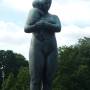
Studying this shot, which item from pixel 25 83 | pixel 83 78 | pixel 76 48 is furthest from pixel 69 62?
pixel 25 83

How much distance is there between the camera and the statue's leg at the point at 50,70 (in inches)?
555

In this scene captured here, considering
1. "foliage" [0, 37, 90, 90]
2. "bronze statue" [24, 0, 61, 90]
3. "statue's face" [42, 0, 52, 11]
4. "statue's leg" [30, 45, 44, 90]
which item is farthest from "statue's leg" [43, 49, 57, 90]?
"foliage" [0, 37, 90, 90]

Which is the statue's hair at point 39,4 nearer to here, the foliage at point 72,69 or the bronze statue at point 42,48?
the bronze statue at point 42,48

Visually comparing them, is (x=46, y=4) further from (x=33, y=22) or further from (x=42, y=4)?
(x=33, y=22)

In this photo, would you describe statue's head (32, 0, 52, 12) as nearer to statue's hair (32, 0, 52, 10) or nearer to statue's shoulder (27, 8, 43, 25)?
statue's hair (32, 0, 52, 10)

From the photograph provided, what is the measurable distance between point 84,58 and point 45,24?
49.9 meters

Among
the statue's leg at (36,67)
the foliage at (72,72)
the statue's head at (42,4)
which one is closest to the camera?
the statue's leg at (36,67)

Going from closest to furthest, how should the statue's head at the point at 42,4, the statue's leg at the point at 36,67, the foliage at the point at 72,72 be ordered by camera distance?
1. the statue's leg at the point at 36,67
2. the statue's head at the point at 42,4
3. the foliage at the point at 72,72

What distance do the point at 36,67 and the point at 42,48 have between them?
1.63 ft

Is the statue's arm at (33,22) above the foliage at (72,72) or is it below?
below

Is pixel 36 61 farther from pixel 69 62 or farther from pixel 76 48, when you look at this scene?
pixel 76 48

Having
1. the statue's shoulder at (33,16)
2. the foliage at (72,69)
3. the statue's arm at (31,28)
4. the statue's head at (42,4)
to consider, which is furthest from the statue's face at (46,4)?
the foliage at (72,69)

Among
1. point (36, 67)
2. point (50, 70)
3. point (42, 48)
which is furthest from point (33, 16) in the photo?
point (50, 70)

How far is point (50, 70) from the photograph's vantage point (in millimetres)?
14133
